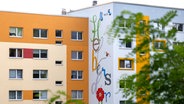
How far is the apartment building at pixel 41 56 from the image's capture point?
138 feet

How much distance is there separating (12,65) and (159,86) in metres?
36.2

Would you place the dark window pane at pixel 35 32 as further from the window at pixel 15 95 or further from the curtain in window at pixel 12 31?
the window at pixel 15 95

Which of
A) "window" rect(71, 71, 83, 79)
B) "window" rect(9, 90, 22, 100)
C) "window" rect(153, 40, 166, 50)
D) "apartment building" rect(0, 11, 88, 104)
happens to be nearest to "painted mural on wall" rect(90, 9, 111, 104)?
"apartment building" rect(0, 11, 88, 104)

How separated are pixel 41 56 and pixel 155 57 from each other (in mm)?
37322

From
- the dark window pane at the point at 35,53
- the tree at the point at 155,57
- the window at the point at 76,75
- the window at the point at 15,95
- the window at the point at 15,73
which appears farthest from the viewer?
the window at the point at 76,75

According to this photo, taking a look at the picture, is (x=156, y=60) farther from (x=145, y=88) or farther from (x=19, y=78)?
(x=19, y=78)

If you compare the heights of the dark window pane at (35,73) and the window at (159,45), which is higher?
the window at (159,45)

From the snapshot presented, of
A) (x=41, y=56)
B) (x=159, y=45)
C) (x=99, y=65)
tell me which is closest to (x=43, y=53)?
(x=41, y=56)

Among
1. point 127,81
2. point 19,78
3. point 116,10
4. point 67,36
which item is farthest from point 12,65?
point 127,81

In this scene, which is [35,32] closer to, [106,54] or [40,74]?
[40,74]

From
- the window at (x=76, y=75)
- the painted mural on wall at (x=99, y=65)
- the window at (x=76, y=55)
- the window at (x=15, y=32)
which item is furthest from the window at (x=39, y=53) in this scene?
the painted mural on wall at (x=99, y=65)

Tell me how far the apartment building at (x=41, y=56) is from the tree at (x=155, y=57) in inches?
1349

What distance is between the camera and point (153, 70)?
21.9ft

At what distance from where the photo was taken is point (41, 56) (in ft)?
143
